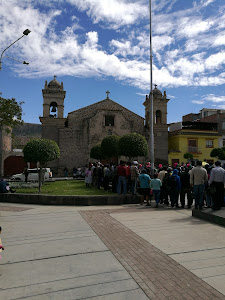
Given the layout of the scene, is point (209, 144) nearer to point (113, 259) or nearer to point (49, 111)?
point (49, 111)

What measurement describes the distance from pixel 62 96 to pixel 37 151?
1770cm

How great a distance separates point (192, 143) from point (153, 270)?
103 feet

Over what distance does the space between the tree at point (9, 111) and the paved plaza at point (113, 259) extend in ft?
33.2

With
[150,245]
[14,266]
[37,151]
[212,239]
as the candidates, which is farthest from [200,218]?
[37,151]

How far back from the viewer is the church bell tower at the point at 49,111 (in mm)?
29828

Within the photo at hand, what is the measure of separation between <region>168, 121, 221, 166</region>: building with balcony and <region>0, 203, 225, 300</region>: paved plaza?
87.2ft

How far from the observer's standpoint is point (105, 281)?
3242 millimetres

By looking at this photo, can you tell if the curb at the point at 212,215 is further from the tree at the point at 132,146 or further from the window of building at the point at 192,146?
the window of building at the point at 192,146

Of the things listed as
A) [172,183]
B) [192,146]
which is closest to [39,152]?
[172,183]

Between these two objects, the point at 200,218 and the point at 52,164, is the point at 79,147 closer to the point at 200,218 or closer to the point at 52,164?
the point at 52,164

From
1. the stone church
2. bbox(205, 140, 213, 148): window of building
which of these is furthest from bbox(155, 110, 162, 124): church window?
bbox(205, 140, 213, 148): window of building

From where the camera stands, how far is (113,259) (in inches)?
158

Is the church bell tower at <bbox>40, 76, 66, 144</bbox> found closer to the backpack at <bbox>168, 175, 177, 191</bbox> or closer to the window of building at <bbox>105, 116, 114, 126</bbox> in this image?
the window of building at <bbox>105, 116, 114, 126</bbox>

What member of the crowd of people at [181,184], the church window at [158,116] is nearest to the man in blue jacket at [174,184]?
the crowd of people at [181,184]
